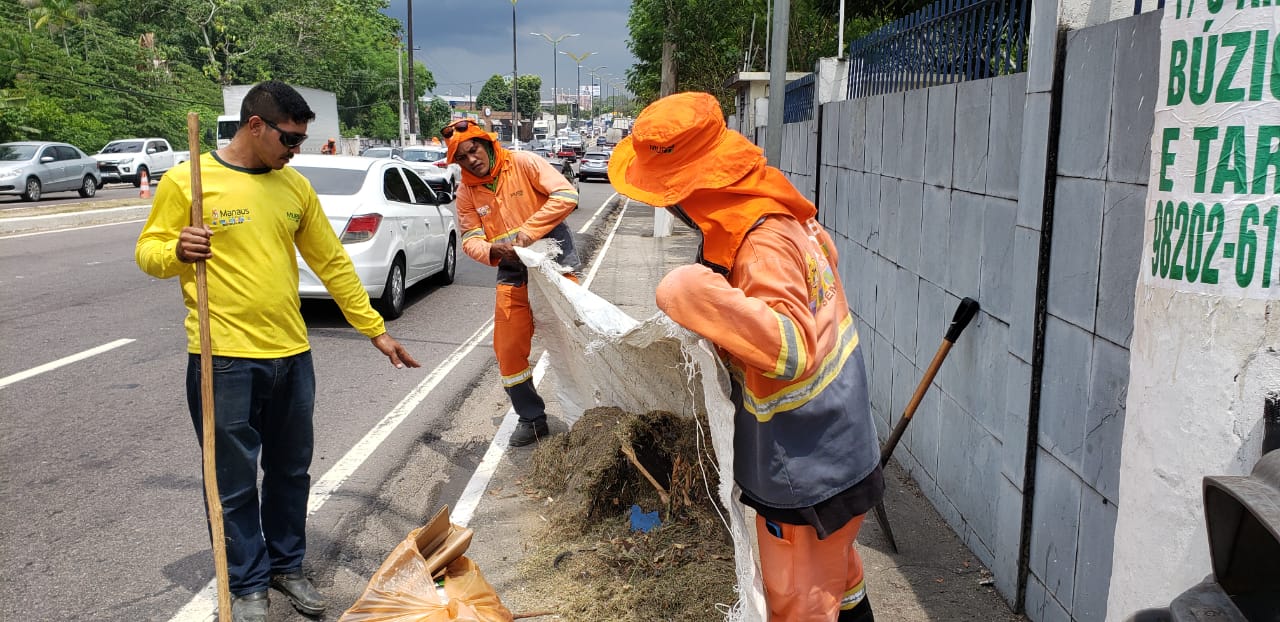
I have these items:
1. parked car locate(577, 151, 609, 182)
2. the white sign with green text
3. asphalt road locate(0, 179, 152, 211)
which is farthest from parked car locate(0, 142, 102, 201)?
the white sign with green text

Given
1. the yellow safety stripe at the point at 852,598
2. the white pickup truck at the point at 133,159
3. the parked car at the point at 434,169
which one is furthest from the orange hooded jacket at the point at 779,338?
the white pickup truck at the point at 133,159

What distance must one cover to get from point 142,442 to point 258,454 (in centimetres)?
256

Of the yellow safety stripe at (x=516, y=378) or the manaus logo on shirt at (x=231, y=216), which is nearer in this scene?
the manaus logo on shirt at (x=231, y=216)

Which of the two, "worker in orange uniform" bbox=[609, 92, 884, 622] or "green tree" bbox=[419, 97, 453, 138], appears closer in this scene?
"worker in orange uniform" bbox=[609, 92, 884, 622]

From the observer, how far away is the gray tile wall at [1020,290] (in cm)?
286

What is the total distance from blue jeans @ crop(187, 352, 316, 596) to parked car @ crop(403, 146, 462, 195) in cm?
1385

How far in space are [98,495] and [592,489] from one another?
100 inches

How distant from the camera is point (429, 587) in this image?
304 cm

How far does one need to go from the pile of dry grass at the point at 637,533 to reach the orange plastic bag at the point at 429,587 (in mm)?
473

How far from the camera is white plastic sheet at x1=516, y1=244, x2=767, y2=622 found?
2508 mm

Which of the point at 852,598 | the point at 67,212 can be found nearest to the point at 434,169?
the point at 67,212

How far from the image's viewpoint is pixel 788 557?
2.57 m

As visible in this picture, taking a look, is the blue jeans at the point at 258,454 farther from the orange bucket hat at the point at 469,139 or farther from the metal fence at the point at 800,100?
the metal fence at the point at 800,100

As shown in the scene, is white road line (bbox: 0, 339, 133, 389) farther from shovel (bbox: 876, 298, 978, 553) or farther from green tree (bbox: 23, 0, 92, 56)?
green tree (bbox: 23, 0, 92, 56)
